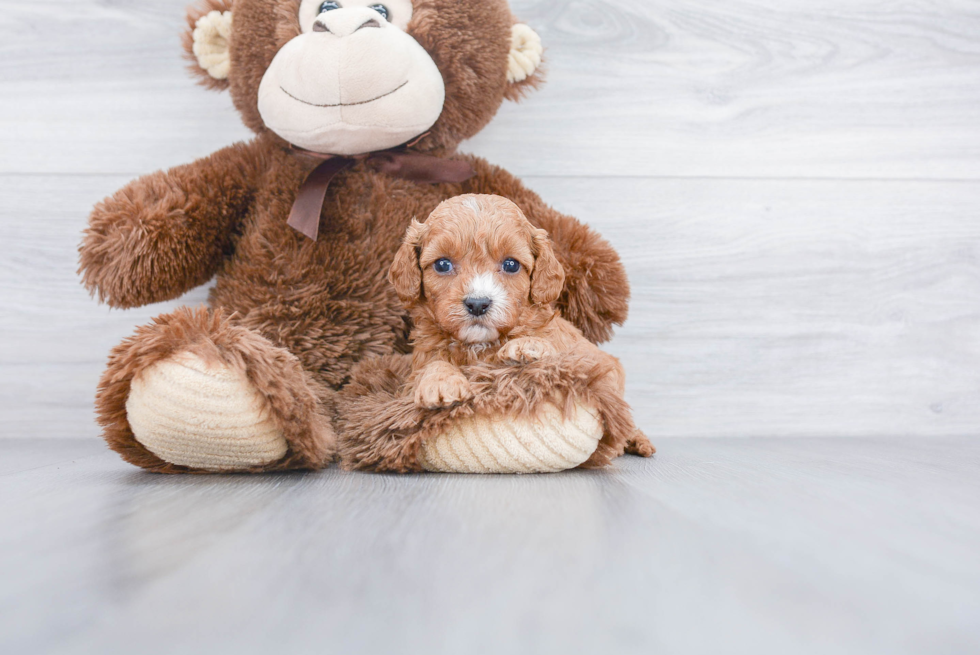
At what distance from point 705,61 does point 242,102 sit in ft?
2.74

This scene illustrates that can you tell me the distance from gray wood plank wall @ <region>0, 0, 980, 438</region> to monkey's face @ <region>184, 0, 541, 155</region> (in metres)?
0.24

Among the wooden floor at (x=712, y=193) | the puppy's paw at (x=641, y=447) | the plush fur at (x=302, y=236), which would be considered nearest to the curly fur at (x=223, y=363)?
the plush fur at (x=302, y=236)

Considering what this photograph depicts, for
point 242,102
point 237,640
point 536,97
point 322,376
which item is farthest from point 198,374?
point 536,97

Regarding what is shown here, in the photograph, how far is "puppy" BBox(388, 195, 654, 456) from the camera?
773 mm

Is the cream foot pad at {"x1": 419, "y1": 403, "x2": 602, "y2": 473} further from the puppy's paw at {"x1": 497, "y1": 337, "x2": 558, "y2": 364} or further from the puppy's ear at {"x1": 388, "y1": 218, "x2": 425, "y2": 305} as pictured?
the puppy's ear at {"x1": 388, "y1": 218, "x2": 425, "y2": 305}

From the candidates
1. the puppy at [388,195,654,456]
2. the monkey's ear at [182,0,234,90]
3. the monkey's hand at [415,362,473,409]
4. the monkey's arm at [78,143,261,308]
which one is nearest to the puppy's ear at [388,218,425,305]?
the puppy at [388,195,654,456]

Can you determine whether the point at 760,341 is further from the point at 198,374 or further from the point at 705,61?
the point at 198,374

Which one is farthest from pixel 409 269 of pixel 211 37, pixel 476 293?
pixel 211 37

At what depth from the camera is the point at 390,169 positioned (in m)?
1.02

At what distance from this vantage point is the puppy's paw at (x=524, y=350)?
77 centimetres

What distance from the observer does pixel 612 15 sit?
4.13 ft

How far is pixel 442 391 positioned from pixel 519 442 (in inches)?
Result: 4.0

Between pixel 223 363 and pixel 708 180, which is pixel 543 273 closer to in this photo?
pixel 223 363

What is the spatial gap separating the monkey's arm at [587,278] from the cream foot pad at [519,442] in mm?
242
